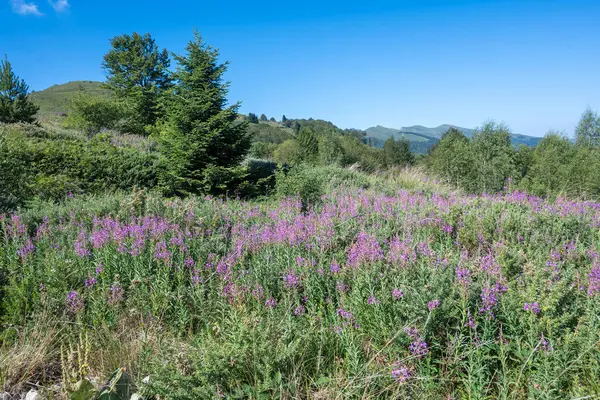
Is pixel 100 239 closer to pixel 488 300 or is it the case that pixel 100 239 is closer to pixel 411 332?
pixel 411 332

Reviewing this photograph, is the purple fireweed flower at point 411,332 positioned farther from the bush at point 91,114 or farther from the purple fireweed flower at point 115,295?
the bush at point 91,114

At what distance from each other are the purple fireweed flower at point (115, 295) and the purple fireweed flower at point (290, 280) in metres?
1.55

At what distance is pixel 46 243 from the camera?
180 inches

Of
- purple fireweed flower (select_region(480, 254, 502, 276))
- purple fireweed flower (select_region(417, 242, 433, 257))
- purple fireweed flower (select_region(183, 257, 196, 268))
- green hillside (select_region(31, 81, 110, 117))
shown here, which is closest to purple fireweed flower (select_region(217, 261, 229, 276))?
purple fireweed flower (select_region(183, 257, 196, 268))

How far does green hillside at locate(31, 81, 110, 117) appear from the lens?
228 ft

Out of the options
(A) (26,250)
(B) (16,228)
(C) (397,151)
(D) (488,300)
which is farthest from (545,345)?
(C) (397,151)

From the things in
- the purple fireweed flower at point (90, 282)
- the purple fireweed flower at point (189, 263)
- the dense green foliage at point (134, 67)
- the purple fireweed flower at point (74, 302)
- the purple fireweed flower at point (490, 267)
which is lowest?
the purple fireweed flower at point (74, 302)

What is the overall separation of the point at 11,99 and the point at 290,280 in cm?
2925

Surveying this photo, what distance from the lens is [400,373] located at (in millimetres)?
2057

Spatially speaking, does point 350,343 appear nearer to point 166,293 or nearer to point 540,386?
point 540,386

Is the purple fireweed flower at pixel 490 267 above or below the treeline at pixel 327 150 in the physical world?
below

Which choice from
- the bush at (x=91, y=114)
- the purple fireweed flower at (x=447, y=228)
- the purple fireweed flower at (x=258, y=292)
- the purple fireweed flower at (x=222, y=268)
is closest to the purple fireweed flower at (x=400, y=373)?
the purple fireweed flower at (x=258, y=292)

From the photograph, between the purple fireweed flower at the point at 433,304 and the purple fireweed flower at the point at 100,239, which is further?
the purple fireweed flower at the point at 100,239

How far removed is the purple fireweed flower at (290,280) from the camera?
3.20 meters
